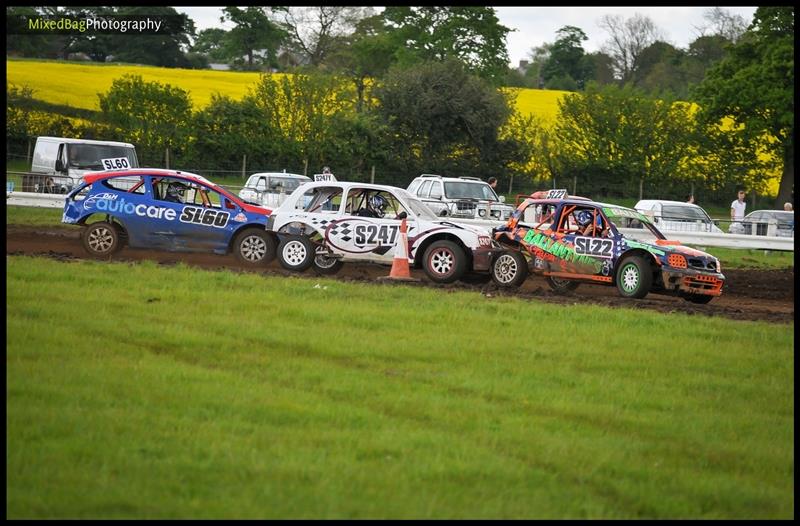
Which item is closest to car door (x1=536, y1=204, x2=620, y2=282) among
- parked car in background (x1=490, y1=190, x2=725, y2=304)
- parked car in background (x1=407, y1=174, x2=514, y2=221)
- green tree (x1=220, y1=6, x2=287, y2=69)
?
parked car in background (x1=490, y1=190, x2=725, y2=304)

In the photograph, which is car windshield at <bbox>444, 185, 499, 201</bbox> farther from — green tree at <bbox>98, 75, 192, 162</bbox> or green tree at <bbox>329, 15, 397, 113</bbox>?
green tree at <bbox>329, 15, 397, 113</bbox>

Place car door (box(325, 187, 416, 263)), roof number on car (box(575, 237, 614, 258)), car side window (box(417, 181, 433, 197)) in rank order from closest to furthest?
roof number on car (box(575, 237, 614, 258)), car door (box(325, 187, 416, 263)), car side window (box(417, 181, 433, 197))

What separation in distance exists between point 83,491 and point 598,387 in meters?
5.21

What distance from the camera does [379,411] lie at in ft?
29.9

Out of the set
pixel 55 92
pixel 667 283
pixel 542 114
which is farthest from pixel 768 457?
pixel 542 114

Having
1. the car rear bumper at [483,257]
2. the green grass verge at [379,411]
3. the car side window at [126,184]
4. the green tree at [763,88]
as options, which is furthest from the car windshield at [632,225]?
the green tree at [763,88]

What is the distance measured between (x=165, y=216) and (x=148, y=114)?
2968 centimetres

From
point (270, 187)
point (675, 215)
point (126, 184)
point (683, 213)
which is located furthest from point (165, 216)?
point (683, 213)

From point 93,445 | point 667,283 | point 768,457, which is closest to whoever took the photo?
point 93,445

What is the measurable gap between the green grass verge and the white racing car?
3.45 metres

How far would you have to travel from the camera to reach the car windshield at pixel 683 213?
109 feet

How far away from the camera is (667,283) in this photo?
57.8 ft

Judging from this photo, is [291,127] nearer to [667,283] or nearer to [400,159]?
[400,159]

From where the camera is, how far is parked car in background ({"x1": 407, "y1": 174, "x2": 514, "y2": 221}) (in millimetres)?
31125
